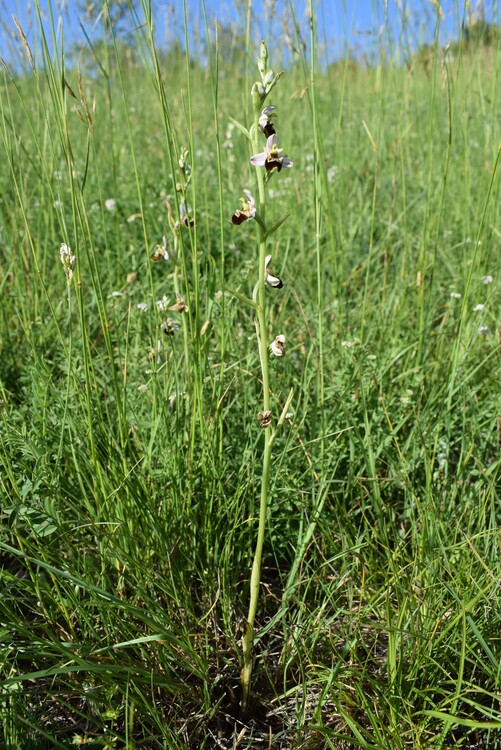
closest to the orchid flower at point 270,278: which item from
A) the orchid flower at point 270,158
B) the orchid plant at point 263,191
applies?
the orchid plant at point 263,191

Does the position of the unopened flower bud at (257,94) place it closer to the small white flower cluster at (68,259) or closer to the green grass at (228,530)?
the green grass at (228,530)

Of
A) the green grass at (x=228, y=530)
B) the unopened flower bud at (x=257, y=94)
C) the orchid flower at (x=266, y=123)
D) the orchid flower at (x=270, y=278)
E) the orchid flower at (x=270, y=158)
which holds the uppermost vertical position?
the unopened flower bud at (x=257, y=94)

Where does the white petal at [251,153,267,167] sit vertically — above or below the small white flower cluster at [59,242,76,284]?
above

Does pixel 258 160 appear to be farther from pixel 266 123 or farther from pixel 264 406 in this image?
pixel 264 406

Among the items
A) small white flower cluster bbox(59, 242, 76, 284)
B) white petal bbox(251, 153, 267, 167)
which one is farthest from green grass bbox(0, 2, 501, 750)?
white petal bbox(251, 153, 267, 167)

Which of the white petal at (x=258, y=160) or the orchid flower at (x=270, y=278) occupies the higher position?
the white petal at (x=258, y=160)

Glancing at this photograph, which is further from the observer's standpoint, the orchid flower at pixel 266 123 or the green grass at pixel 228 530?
the green grass at pixel 228 530

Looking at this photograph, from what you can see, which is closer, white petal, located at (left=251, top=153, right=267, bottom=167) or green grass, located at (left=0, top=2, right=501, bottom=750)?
white petal, located at (left=251, top=153, right=267, bottom=167)

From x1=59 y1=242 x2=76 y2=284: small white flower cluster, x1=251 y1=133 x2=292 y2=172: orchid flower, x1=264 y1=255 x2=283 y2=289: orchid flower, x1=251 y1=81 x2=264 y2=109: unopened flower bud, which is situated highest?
x1=251 y1=81 x2=264 y2=109: unopened flower bud

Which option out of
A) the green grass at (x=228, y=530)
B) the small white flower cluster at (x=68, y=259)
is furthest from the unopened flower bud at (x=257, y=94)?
the small white flower cluster at (x=68, y=259)

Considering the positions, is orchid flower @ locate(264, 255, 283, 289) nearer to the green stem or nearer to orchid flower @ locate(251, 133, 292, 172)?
the green stem

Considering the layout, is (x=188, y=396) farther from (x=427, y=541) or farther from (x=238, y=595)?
(x=427, y=541)

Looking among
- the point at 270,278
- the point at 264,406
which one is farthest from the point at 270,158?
the point at 264,406

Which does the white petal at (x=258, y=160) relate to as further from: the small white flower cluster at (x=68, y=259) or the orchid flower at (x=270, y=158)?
the small white flower cluster at (x=68, y=259)
